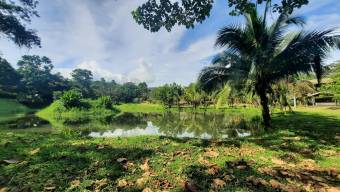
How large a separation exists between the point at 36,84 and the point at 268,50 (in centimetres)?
7651

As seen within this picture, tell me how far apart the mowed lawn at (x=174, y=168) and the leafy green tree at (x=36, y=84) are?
Result: 57.3 metres

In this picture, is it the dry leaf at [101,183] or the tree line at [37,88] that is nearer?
the dry leaf at [101,183]

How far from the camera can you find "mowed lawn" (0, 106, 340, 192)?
3.40 m

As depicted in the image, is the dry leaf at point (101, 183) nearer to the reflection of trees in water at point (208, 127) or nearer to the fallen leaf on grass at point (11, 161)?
the fallen leaf on grass at point (11, 161)

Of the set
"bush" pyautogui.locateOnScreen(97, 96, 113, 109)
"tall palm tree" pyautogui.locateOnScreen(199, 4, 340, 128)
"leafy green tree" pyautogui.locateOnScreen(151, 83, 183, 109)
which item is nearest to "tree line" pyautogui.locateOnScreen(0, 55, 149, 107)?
"bush" pyautogui.locateOnScreen(97, 96, 113, 109)

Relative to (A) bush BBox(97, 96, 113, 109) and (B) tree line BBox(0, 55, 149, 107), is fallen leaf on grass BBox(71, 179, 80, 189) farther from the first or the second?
(B) tree line BBox(0, 55, 149, 107)

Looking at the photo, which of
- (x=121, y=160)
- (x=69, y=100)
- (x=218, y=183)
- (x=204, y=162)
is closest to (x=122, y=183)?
(x=121, y=160)

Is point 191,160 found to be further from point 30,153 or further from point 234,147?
point 30,153

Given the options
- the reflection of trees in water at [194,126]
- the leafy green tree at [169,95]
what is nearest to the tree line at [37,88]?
the leafy green tree at [169,95]

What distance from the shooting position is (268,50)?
9.73 m

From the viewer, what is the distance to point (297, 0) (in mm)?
4613

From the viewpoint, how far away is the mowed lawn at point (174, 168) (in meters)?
3.40

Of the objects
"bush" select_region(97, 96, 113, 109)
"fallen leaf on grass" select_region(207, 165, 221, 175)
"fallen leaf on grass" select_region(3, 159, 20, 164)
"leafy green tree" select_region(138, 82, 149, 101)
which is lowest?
"fallen leaf on grass" select_region(207, 165, 221, 175)

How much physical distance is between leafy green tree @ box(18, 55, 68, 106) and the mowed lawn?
57296 millimetres
